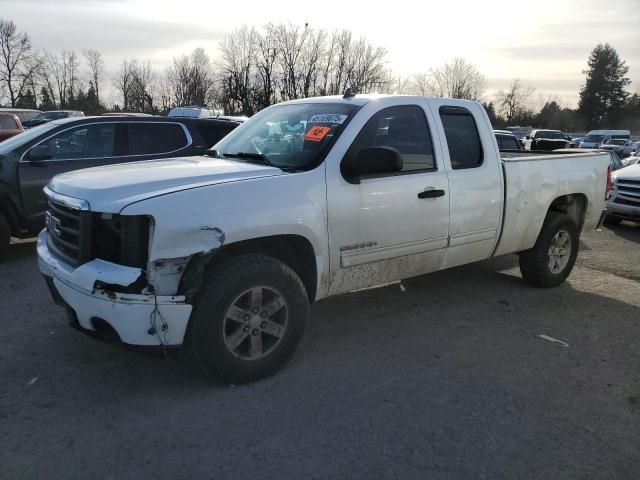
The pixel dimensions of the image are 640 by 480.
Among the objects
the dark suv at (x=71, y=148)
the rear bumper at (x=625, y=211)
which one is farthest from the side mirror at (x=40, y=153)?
the rear bumper at (x=625, y=211)

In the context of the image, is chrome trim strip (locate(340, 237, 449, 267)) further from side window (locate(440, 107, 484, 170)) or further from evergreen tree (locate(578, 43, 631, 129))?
evergreen tree (locate(578, 43, 631, 129))

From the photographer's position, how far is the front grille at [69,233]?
315 centimetres

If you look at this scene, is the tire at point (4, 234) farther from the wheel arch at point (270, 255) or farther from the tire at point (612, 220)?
the tire at point (612, 220)

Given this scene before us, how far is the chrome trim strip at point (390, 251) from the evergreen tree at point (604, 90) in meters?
89.6

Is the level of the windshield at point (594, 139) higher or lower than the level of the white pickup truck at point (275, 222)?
higher

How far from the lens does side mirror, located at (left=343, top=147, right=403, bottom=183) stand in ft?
12.2

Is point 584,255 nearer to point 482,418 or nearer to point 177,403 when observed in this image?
point 482,418

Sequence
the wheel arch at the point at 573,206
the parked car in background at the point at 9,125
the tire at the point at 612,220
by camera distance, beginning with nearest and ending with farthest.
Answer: the wheel arch at the point at 573,206 → the tire at the point at 612,220 → the parked car in background at the point at 9,125

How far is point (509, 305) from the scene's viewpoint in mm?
5297

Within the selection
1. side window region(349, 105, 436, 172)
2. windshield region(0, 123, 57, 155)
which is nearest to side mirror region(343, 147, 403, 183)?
side window region(349, 105, 436, 172)

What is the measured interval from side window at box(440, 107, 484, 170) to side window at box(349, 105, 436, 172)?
0.89ft

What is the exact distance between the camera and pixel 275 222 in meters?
3.36

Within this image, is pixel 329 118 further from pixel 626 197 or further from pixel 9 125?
pixel 9 125

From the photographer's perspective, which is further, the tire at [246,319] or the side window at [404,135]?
the side window at [404,135]
